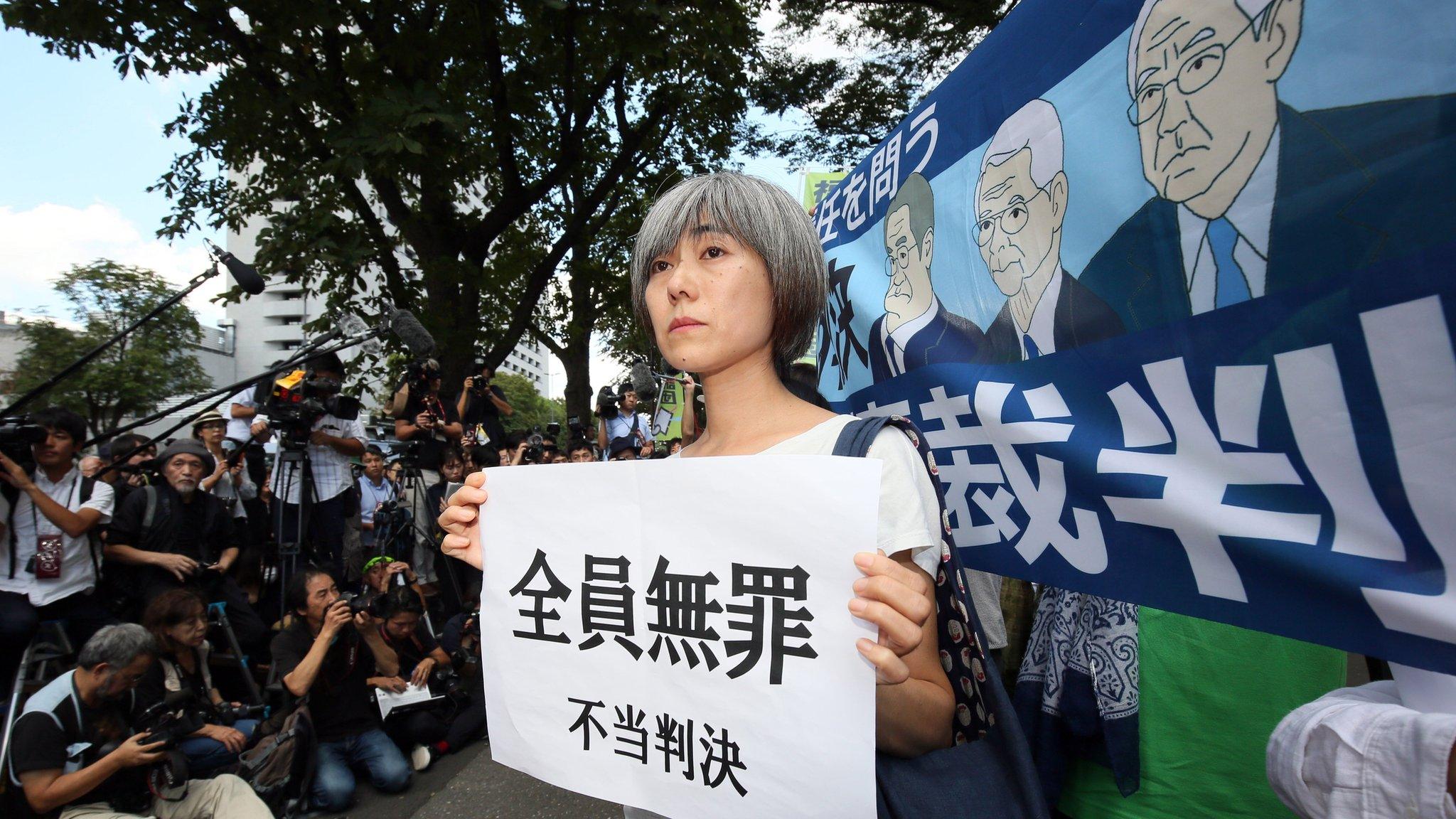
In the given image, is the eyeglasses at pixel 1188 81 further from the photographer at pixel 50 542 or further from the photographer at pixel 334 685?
the photographer at pixel 50 542

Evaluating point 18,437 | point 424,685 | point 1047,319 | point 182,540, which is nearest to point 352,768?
point 424,685

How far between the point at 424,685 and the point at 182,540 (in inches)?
66.0

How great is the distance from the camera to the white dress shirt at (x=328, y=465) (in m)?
4.86

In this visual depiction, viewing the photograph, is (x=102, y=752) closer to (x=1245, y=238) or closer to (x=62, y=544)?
(x=62, y=544)

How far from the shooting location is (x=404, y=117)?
5746mm

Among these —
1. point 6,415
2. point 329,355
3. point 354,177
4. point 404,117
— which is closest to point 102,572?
point 6,415

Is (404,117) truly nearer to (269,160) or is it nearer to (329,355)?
(329,355)

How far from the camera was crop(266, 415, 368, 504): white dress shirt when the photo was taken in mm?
4855

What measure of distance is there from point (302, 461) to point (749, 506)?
4427mm

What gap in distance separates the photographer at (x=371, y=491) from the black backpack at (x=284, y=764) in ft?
7.21

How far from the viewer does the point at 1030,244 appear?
1.37m

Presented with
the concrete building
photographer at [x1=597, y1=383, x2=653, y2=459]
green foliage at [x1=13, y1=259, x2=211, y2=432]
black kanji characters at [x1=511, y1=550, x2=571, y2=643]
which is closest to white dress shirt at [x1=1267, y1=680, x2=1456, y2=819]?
black kanji characters at [x1=511, y1=550, x2=571, y2=643]

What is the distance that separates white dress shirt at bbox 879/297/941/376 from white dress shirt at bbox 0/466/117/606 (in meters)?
4.19

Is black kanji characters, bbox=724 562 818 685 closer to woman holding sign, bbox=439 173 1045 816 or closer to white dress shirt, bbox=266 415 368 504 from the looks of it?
A: woman holding sign, bbox=439 173 1045 816
